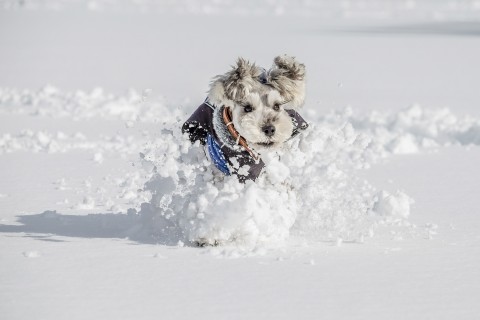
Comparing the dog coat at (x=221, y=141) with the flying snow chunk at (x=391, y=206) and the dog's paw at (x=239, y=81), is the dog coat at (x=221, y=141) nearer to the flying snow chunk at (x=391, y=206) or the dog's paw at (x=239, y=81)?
the dog's paw at (x=239, y=81)

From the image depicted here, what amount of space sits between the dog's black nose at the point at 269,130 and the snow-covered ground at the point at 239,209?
0.29 metres

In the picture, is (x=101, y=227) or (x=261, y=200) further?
(x=101, y=227)

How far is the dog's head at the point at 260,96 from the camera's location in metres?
5.09

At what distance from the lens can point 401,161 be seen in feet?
25.9

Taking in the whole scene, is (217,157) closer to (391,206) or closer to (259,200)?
(259,200)

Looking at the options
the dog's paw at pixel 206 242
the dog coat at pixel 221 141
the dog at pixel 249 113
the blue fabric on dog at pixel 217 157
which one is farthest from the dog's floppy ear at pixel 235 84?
the dog's paw at pixel 206 242

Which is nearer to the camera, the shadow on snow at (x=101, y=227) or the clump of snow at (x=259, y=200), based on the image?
the clump of snow at (x=259, y=200)

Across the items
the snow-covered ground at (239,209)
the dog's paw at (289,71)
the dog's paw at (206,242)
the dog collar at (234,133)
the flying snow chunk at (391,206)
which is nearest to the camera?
the snow-covered ground at (239,209)

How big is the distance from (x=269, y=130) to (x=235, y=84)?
30 centimetres

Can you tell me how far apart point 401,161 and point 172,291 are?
4147 mm

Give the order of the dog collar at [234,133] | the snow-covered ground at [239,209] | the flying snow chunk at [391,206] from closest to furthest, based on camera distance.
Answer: the snow-covered ground at [239,209], the dog collar at [234,133], the flying snow chunk at [391,206]

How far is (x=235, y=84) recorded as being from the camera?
509 cm

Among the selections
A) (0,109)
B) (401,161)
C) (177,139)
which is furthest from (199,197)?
(0,109)

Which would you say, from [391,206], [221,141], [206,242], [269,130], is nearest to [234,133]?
[221,141]
